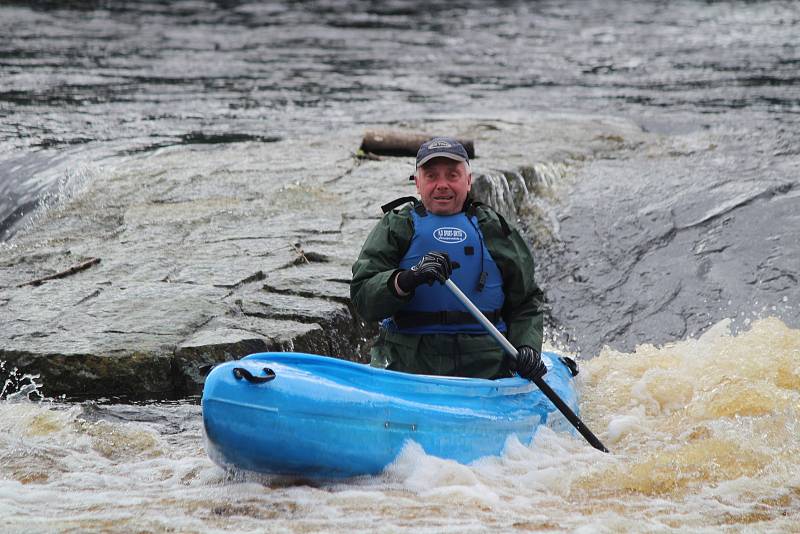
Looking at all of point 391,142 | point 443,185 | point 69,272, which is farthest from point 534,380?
point 391,142

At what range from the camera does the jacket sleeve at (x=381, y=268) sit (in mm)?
4496

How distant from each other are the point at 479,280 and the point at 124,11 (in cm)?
1607

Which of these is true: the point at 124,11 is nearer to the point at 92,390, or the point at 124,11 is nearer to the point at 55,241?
the point at 55,241

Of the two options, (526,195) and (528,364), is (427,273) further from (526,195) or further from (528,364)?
(526,195)

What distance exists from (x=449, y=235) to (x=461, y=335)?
44 centimetres

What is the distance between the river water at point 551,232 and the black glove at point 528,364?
0.32m

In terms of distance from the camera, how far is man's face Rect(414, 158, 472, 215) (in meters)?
4.75

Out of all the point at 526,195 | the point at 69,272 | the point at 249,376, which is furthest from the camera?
the point at 526,195

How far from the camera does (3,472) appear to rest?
4227 mm

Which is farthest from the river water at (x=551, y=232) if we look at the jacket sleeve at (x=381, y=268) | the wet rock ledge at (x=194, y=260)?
the jacket sleeve at (x=381, y=268)

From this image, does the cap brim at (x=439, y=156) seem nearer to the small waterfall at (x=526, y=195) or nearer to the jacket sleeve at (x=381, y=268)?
the jacket sleeve at (x=381, y=268)

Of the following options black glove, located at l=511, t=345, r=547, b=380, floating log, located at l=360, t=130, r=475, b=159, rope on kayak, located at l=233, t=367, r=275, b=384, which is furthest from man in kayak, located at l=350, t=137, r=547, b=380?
floating log, located at l=360, t=130, r=475, b=159

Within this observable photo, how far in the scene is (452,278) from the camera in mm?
4746

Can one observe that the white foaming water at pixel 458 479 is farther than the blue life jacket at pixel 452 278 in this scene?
No
